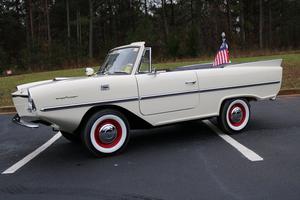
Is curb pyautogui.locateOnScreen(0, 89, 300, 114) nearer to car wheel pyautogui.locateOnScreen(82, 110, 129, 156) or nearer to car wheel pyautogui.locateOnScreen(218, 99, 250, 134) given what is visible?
car wheel pyautogui.locateOnScreen(218, 99, 250, 134)

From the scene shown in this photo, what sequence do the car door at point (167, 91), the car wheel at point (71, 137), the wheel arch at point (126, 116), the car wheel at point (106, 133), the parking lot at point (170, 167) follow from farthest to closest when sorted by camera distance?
the car wheel at point (71, 137) < the car door at point (167, 91) < the wheel arch at point (126, 116) < the car wheel at point (106, 133) < the parking lot at point (170, 167)

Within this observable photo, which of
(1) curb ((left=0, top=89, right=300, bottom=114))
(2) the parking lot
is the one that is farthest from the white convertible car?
(1) curb ((left=0, top=89, right=300, bottom=114))

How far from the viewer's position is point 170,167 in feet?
18.8

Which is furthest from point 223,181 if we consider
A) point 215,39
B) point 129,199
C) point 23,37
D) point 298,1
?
point 298,1

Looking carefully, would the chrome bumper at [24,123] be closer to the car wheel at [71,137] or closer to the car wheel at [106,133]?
the car wheel at [106,133]

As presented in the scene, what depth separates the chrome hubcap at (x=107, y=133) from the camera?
6414 millimetres

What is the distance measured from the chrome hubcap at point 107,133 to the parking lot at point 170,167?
0.29 meters

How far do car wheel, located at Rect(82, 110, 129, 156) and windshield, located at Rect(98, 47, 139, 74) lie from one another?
765mm

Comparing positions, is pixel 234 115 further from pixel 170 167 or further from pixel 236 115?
pixel 170 167

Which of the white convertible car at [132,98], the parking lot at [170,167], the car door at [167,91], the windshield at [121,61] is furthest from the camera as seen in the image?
the windshield at [121,61]

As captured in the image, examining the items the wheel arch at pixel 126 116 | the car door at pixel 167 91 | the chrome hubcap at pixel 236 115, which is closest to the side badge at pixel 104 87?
the wheel arch at pixel 126 116

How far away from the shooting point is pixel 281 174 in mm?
5176

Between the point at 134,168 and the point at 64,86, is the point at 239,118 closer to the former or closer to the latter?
the point at 134,168

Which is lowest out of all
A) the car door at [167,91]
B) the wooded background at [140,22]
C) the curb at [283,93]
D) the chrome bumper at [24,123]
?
the curb at [283,93]
